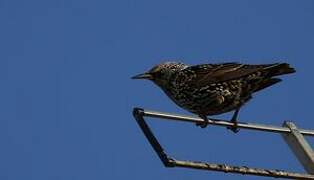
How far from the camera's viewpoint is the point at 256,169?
374 cm

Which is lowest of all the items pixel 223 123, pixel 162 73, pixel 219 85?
pixel 219 85

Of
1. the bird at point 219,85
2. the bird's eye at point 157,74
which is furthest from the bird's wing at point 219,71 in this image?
the bird's eye at point 157,74

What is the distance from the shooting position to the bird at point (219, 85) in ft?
21.9

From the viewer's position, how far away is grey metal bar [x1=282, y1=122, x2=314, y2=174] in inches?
171

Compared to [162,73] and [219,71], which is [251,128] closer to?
[219,71]

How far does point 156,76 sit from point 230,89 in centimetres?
119

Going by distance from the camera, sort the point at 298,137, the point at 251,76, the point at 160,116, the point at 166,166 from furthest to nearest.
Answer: the point at 251,76 < the point at 298,137 < the point at 160,116 < the point at 166,166

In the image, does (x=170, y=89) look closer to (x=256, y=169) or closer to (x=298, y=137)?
(x=298, y=137)

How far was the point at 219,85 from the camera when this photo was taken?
698cm

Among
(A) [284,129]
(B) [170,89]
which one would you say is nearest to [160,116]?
(A) [284,129]

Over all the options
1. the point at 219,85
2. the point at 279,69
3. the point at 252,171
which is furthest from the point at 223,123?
the point at 219,85

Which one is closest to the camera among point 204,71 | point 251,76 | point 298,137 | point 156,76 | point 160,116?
point 160,116

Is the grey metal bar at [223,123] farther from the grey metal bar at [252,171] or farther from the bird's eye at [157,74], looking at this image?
the bird's eye at [157,74]

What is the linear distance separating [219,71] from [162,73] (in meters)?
0.87
